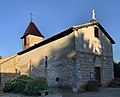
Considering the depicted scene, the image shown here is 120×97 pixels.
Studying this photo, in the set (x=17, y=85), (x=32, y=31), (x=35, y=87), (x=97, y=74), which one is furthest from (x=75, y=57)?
(x=32, y=31)

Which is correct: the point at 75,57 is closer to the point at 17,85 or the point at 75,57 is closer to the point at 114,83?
the point at 17,85

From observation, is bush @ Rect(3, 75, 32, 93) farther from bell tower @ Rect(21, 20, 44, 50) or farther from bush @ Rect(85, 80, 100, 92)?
bell tower @ Rect(21, 20, 44, 50)

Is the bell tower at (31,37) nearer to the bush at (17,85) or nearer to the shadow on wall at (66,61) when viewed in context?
the shadow on wall at (66,61)

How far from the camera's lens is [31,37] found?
31.9 meters

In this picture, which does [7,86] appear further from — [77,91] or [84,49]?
[84,49]

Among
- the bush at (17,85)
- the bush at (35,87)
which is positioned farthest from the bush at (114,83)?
the bush at (17,85)

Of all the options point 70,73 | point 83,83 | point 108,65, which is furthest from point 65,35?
point 108,65

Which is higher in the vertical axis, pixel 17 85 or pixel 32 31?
pixel 32 31

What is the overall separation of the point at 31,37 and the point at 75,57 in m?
16.0

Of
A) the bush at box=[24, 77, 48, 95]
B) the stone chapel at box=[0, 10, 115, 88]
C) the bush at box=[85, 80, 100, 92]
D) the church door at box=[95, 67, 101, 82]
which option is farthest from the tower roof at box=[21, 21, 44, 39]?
the bush at box=[24, 77, 48, 95]

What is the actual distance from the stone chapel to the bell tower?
617 centimetres

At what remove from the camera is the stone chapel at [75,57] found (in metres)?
17.8

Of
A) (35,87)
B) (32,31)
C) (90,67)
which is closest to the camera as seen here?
(35,87)

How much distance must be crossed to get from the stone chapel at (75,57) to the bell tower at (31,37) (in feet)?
20.2
